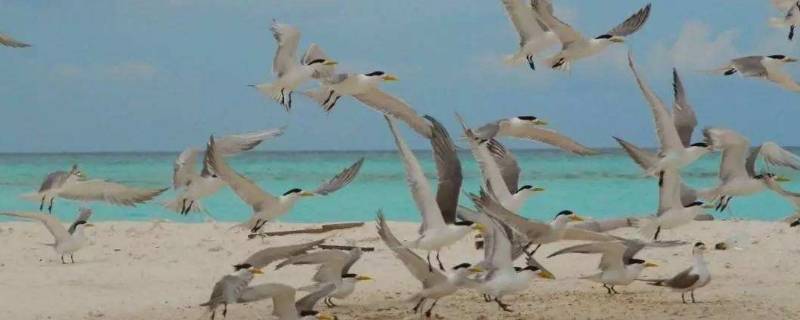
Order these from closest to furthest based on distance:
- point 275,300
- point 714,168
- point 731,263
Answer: point 275,300 → point 731,263 → point 714,168

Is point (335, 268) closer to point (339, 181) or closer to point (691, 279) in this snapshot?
point (339, 181)

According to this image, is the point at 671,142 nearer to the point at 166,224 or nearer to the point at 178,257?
the point at 178,257

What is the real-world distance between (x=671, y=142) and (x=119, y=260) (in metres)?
5.99

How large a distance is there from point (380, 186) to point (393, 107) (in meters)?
34.7

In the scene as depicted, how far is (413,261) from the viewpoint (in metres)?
9.46

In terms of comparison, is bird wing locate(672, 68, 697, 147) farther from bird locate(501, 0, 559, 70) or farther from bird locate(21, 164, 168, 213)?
bird locate(21, 164, 168, 213)

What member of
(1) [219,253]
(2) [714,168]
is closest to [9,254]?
(1) [219,253]

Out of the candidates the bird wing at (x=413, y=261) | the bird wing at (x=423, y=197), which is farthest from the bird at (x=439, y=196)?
the bird wing at (x=413, y=261)

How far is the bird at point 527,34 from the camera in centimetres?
1198

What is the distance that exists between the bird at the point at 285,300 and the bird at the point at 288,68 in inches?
97.5

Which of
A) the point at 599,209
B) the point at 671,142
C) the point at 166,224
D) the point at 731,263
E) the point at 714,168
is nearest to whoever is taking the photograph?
the point at 671,142

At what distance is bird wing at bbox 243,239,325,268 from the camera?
9.54m

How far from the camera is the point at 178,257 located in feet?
45.6

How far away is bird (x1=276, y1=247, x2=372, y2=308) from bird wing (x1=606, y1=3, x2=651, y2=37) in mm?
4077
